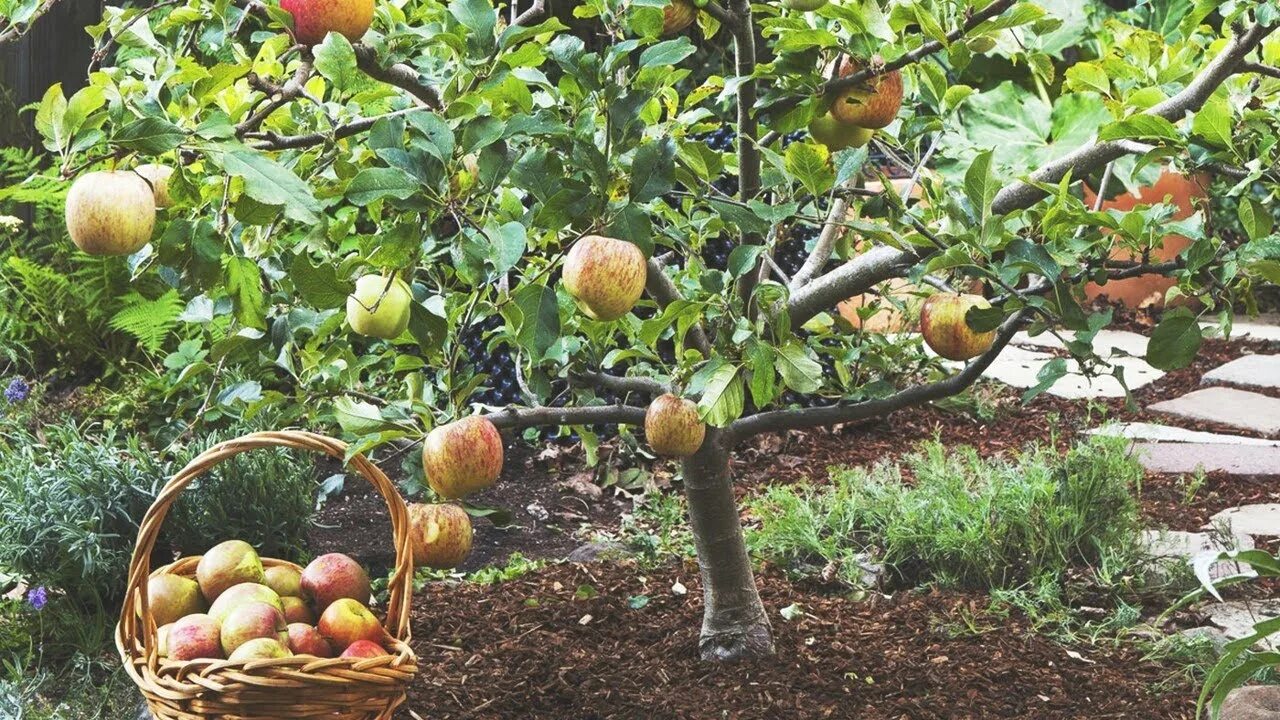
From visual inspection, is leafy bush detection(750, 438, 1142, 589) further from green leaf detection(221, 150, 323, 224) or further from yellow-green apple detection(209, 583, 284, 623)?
green leaf detection(221, 150, 323, 224)

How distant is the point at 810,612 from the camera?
2904mm

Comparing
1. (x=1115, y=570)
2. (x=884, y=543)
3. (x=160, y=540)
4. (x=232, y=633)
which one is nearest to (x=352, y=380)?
(x=232, y=633)

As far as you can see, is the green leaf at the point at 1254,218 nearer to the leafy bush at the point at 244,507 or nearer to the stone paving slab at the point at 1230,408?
the leafy bush at the point at 244,507

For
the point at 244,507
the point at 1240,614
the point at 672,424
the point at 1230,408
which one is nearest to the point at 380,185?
the point at 672,424

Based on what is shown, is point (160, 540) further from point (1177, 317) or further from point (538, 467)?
point (1177, 317)

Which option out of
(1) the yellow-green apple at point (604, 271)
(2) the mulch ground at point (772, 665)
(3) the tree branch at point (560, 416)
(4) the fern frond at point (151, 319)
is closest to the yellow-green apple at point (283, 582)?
(2) the mulch ground at point (772, 665)

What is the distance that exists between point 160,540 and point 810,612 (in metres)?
1.58

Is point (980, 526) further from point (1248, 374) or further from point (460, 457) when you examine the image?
point (1248, 374)

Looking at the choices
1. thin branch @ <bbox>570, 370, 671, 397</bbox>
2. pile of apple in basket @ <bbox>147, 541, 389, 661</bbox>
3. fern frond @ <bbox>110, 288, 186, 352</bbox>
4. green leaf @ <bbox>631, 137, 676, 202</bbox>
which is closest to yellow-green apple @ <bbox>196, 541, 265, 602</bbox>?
pile of apple in basket @ <bbox>147, 541, 389, 661</bbox>

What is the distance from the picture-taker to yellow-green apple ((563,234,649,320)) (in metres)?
1.57

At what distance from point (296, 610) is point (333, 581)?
0.28 ft

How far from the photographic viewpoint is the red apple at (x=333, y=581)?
2295 mm

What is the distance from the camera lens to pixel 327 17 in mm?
1530

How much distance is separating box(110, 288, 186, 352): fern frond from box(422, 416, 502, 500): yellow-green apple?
3207mm
